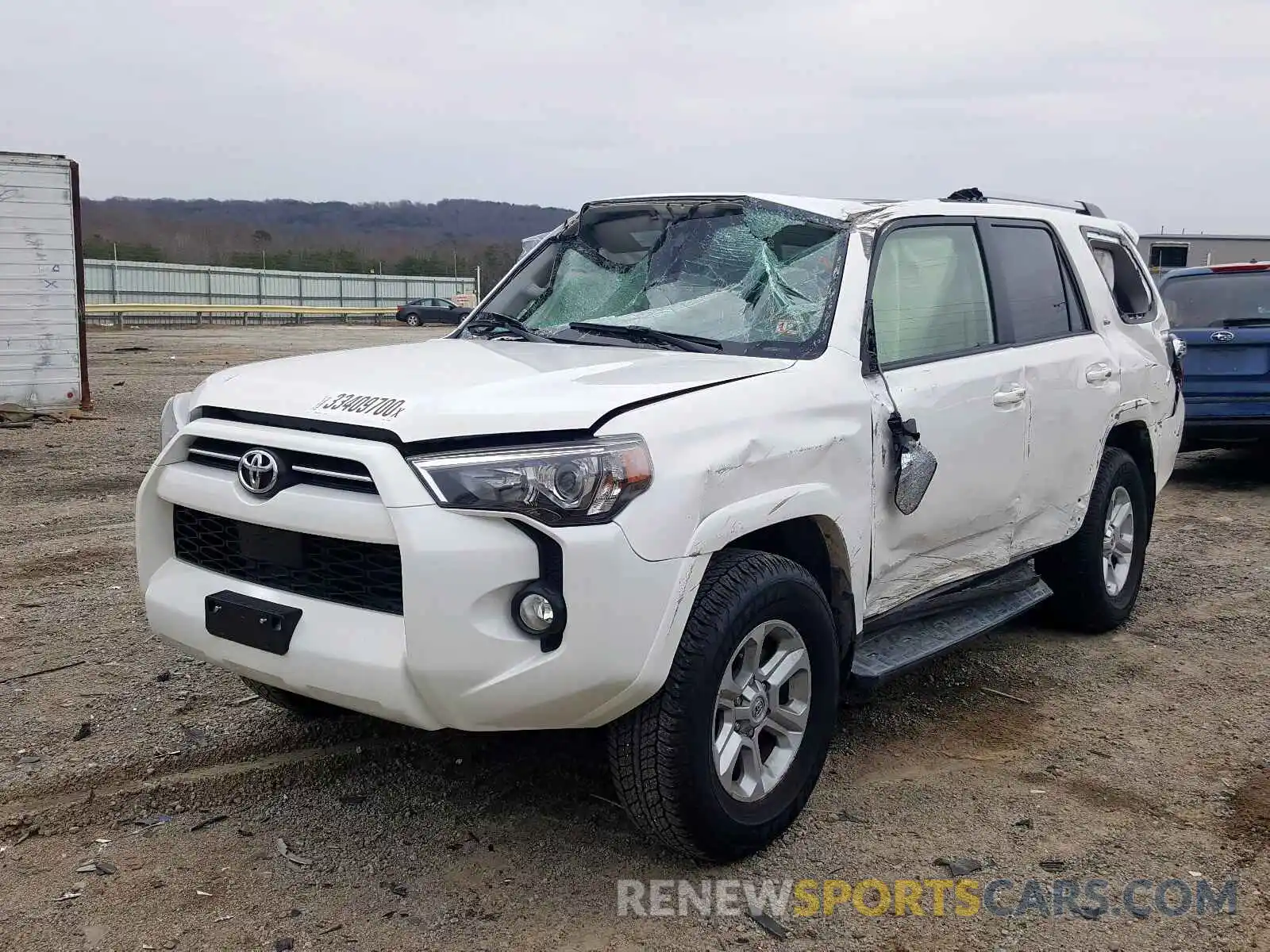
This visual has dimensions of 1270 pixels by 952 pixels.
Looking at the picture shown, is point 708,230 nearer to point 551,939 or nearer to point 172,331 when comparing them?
point 551,939

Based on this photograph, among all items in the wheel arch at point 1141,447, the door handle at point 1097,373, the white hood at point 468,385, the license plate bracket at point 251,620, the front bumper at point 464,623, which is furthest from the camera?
the wheel arch at point 1141,447

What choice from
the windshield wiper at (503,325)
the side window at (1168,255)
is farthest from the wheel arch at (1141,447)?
the side window at (1168,255)

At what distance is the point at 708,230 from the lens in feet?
14.2

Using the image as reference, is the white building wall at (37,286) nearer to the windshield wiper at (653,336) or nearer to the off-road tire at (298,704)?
the off-road tire at (298,704)

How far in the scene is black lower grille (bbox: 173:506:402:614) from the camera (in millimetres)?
2973

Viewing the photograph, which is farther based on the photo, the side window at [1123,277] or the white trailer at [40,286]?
the white trailer at [40,286]

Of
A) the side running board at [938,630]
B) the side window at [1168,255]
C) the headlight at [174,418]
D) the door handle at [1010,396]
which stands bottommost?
the side running board at [938,630]

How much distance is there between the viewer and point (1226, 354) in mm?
9055

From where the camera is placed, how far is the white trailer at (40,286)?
43.3ft

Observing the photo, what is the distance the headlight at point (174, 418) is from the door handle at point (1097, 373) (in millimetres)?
3594

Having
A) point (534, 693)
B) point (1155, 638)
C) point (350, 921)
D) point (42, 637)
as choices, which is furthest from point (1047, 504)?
point (42, 637)

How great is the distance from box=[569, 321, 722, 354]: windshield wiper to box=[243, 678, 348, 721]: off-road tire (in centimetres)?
158

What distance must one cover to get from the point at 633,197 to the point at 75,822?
9.75 ft

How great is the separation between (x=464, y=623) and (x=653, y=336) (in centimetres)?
149
